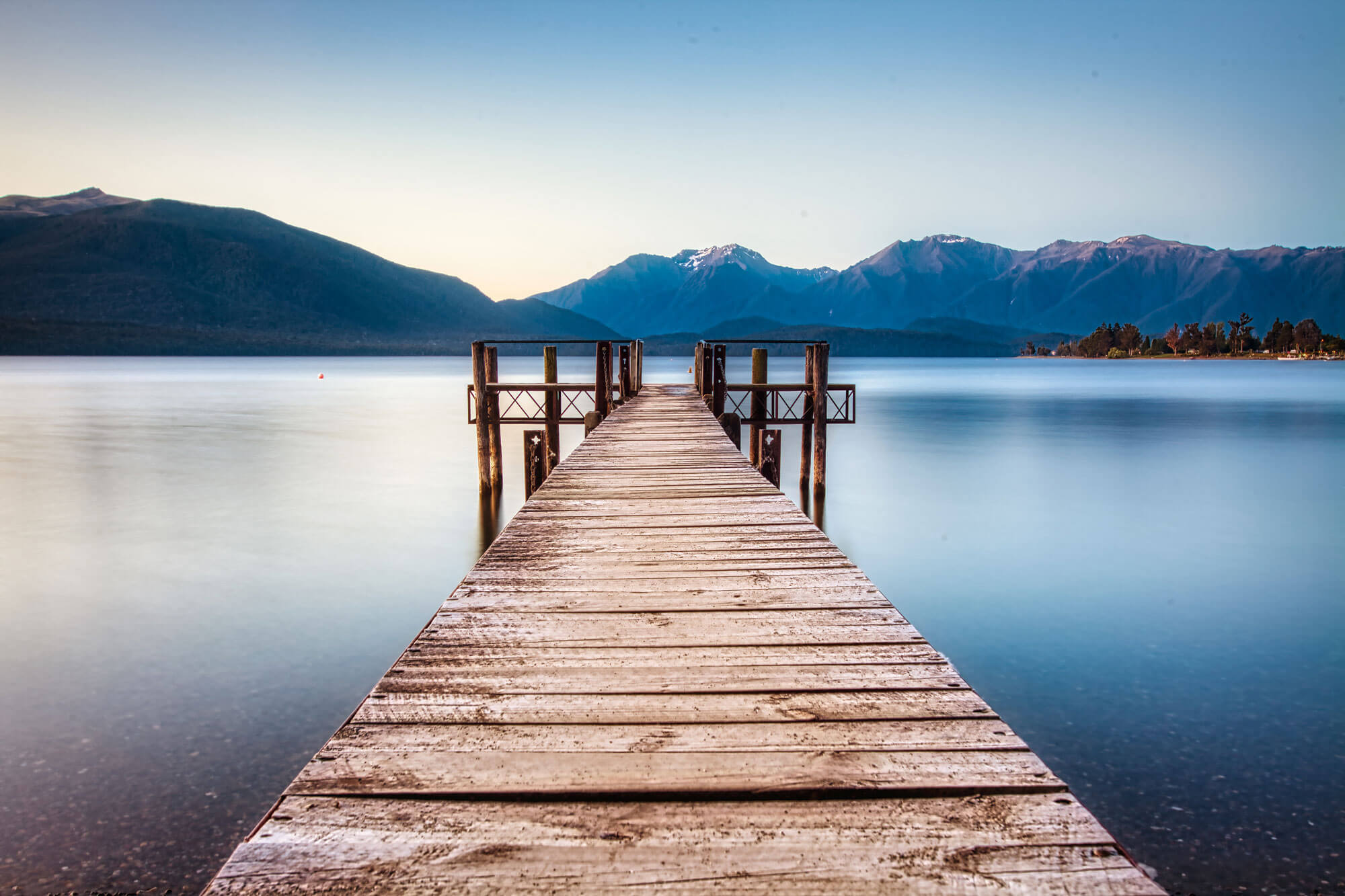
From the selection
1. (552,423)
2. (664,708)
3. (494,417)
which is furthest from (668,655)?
(494,417)

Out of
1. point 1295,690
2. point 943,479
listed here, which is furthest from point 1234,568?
point 943,479

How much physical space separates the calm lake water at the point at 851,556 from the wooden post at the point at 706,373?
417 cm

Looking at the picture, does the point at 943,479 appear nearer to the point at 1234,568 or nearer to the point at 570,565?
the point at 1234,568

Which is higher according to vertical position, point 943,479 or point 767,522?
point 767,522

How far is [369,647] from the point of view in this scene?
10.1m

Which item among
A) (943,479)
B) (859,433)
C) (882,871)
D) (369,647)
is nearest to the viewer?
(882,871)

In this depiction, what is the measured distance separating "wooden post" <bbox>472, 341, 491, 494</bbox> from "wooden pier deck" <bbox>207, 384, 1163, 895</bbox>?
14.0m

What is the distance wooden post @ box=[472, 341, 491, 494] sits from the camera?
17609mm

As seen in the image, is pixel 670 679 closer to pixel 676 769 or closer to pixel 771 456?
pixel 676 769

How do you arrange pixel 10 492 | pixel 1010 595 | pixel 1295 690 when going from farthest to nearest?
pixel 10 492
pixel 1010 595
pixel 1295 690

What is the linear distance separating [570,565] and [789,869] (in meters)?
2.84

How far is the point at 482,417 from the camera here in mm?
17578

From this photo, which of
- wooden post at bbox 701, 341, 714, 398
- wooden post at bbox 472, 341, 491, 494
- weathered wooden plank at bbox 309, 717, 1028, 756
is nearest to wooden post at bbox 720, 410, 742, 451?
wooden post at bbox 701, 341, 714, 398

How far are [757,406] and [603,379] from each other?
4.31m
